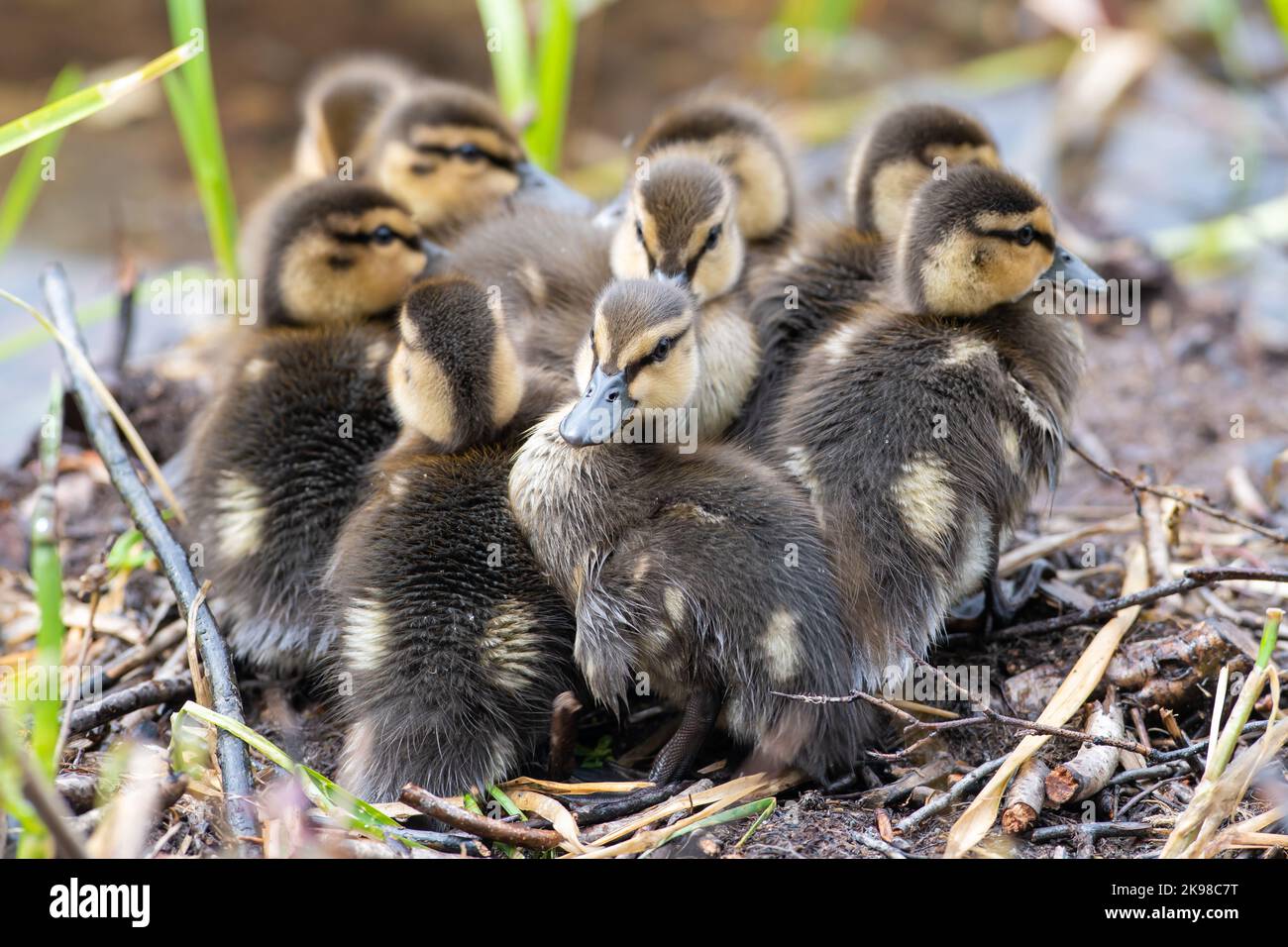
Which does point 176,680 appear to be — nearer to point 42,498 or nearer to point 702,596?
point 42,498

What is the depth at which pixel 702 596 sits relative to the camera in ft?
7.63

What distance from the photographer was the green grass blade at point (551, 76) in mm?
4379

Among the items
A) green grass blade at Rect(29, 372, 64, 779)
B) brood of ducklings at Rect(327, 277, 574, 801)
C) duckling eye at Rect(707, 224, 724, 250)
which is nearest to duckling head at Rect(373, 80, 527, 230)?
duckling eye at Rect(707, 224, 724, 250)

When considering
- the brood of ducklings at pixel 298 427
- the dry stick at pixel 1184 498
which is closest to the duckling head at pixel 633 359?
the brood of ducklings at pixel 298 427

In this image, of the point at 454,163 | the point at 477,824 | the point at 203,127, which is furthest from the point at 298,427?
the point at 203,127

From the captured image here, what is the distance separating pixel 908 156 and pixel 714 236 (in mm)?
557

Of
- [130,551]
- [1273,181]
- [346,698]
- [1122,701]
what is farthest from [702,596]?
[1273,181]

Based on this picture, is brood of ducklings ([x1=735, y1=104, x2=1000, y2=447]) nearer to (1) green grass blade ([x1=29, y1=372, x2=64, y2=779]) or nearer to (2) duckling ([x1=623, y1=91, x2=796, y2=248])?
(2) duckling ([x1=623, y1=91, x2=796, y2=248])

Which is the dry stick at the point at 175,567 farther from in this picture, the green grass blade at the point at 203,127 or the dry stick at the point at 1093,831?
the dry stick at the point at 1093,831

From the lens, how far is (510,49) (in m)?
4.53

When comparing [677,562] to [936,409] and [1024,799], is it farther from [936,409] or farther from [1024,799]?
[1024,799]

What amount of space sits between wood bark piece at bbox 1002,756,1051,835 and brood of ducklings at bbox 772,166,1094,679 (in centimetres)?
29
